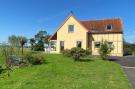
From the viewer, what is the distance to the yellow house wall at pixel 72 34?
33909mm

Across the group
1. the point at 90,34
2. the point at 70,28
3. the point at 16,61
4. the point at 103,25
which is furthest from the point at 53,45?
the point at 16,61

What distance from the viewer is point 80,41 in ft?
113

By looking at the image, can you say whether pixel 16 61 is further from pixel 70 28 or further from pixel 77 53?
pixel 70 28

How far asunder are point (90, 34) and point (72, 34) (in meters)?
3.28

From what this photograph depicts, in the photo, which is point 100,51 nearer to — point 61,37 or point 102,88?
point 61,37

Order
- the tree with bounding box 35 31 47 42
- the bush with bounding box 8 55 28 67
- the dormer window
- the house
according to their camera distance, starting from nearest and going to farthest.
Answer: the bush with bounding box 8 55 28 67 → the house → the dormer window → the tree with bounding box 35 31 47 42

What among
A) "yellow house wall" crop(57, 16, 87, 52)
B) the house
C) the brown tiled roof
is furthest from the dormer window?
the brown tiled roof

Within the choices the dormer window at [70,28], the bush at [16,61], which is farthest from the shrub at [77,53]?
the dormer window at [70,28]

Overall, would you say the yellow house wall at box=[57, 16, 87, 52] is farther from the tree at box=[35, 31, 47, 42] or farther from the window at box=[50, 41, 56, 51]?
the tree at box=[35, 31, 47, 42]

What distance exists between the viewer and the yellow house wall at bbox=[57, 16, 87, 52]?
3391 centimetres

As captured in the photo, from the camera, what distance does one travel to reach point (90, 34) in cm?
3503

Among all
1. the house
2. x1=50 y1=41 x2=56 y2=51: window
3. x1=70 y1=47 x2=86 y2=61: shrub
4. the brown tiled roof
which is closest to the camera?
x1=70 y1=47 x2=86 y2=61: shrub

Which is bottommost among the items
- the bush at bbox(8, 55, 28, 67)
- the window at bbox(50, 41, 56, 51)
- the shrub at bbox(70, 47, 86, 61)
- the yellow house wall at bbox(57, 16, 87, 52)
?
the bush at bbox(8, 55, 28, 67)

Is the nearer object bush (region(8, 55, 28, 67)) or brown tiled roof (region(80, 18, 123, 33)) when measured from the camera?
bush (region(8, 55, 28, 67))
